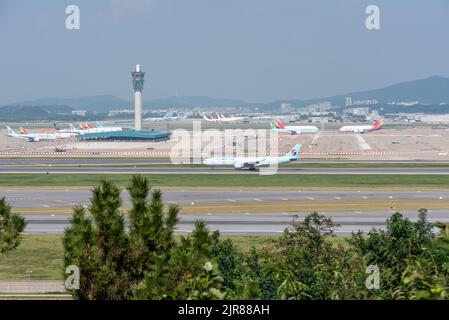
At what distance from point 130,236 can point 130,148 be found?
124 m

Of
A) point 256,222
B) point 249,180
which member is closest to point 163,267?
point 256,222

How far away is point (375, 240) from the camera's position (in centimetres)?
2945

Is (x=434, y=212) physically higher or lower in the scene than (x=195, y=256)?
lower

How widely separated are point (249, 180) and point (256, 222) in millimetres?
28282

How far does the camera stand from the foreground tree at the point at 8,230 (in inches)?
979

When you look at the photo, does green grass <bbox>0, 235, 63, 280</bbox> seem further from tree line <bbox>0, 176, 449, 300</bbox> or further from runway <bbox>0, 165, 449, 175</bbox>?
runway <bbox>0, 165, 449, 175</bbox>

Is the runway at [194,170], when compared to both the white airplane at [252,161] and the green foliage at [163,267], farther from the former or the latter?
the green foliage at [163,267]

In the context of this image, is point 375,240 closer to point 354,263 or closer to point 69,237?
point 354,263

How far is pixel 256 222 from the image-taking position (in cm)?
5481

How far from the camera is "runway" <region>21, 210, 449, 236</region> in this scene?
51.2 metres

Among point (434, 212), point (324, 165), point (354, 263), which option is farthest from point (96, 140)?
point (354, 263)

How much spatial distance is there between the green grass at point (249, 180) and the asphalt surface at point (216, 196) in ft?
14.4

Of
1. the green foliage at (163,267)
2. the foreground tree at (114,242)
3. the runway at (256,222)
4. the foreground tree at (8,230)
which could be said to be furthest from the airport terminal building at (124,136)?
the foreground tree at (114,242)

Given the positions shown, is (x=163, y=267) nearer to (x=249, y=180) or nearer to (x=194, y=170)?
(x=249, y=180)
